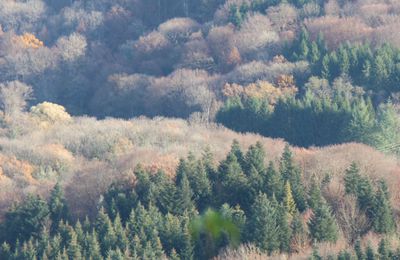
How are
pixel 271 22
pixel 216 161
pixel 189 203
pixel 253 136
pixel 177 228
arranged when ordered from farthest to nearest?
pixel 271 22
pixel 253 136
pixel 216 161
pixel 189 203
pixel 177 228

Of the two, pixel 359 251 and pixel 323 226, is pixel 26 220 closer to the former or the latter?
pixel 323 226

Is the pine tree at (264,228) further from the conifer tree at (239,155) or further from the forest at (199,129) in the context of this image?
the conifer tree at (239,155)

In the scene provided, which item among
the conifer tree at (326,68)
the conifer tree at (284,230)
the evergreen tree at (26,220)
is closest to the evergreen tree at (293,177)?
the conifer tree at (284,230)

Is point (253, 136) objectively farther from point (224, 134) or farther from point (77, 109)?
point (77, 109)

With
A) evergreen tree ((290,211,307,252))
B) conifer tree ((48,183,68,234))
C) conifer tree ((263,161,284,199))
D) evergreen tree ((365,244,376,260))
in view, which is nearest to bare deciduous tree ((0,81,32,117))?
conifer tree ((48,183,68,234))

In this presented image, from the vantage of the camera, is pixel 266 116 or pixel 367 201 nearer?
pixel 367 201

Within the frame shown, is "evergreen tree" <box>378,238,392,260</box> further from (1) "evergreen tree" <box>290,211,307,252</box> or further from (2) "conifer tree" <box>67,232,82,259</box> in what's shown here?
(2) "conifer tree" <box>67,232,82,259</box>

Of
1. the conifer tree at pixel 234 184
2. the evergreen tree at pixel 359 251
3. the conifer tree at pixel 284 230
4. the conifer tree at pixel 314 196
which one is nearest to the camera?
the evergreen tree at pixel 359 251

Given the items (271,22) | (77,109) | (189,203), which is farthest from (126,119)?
(189,203)
